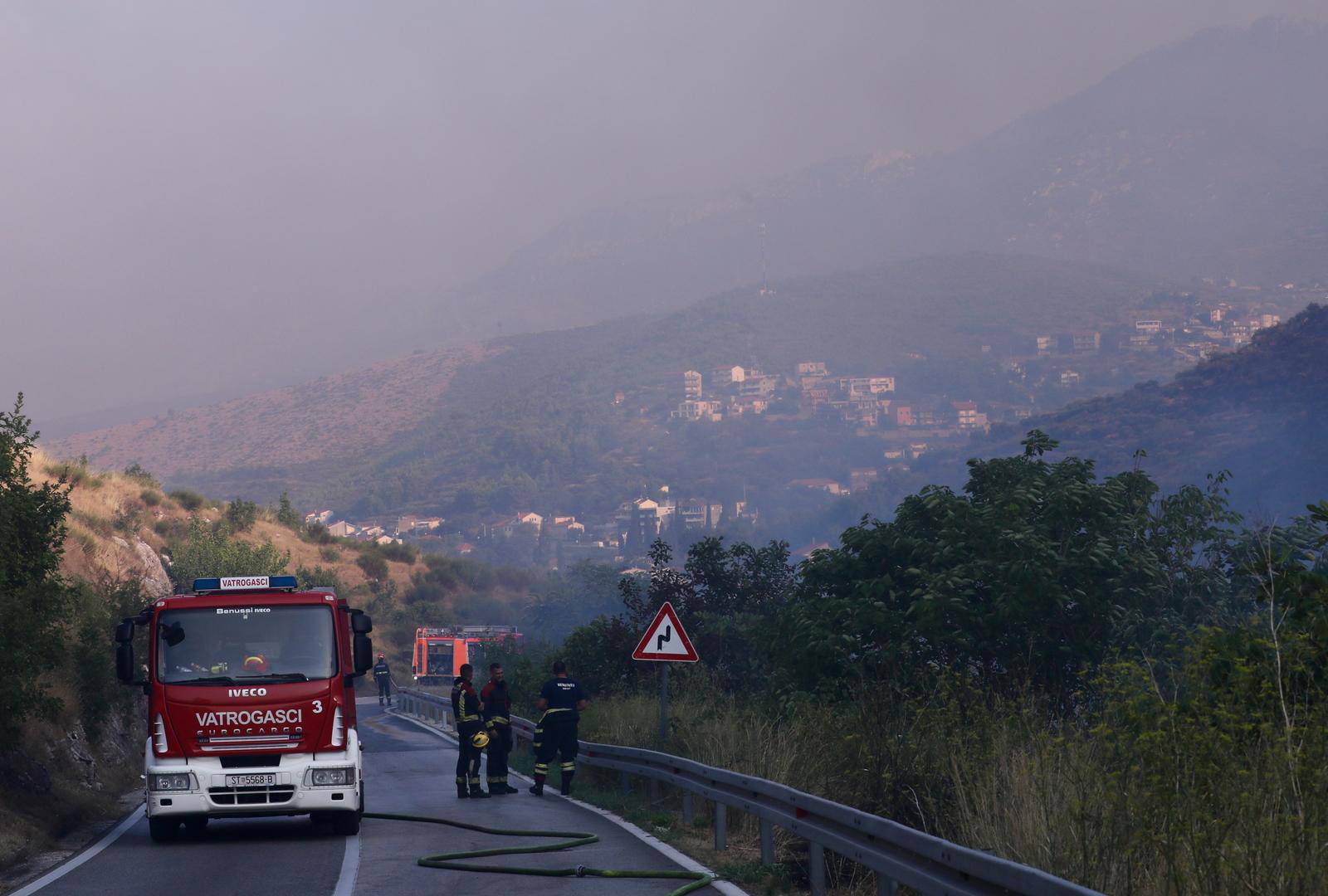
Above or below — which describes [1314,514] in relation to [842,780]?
above

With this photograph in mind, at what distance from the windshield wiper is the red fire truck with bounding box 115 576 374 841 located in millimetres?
11

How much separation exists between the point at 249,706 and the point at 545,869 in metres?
3.69

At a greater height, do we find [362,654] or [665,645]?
[362,654]

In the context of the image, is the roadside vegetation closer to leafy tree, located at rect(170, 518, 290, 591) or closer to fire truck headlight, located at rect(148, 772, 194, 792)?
fire truck headlight, located at rect(148, 772, 194, 792)

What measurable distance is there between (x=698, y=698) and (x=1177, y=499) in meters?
7.74

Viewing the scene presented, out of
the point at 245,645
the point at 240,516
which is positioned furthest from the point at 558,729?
the point at 240,516

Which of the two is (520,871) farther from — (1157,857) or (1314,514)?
(1314,514)

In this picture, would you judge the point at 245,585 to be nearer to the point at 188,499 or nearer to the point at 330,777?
the point at 330,777

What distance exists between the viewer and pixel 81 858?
1266 centimetres

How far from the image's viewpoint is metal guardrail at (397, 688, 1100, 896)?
6297 mm

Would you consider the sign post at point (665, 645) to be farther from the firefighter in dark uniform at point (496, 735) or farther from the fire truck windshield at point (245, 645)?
the fire truck windshield at point (245, 645)

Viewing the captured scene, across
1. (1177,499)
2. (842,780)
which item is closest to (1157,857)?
(842,780)

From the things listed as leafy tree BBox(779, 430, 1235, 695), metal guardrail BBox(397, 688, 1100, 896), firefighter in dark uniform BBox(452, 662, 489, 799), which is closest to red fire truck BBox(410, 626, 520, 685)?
leafy tree BBox(779, 430, 1235, 695)

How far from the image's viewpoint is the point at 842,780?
1148 centimetres
